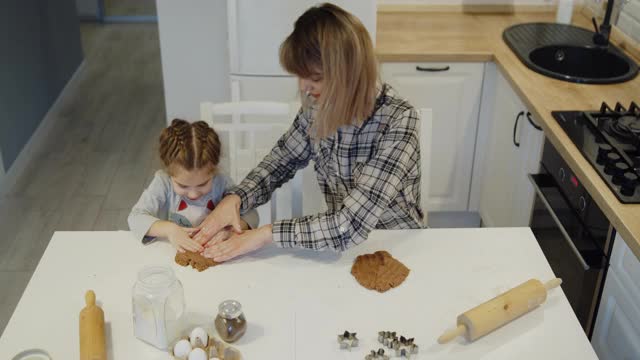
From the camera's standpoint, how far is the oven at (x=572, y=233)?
6.99 ft

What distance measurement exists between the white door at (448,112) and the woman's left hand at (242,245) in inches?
53.0

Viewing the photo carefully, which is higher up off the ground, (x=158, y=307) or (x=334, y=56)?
(x=334, y=56)

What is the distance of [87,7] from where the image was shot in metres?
6.16

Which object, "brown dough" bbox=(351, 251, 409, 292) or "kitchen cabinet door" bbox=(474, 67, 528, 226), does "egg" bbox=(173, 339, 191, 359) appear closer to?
"brown dough" bbox=(351, 251, 409, 292)

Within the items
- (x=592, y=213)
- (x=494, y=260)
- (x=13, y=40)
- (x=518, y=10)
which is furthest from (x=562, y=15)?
(x=13, y=40)

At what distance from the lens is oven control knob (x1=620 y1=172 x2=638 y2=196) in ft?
6.72

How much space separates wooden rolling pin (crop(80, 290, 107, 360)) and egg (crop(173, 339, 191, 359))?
0.14 m

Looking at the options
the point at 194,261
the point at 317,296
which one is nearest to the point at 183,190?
the point at 194,261

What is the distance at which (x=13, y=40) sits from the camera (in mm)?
3973

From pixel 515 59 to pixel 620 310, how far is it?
48.1 inches

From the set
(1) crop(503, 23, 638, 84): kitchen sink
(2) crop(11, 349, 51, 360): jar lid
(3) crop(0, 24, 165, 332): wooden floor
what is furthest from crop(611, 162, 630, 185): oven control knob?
(3) crop(0, 24, 165, 332): wooden floor

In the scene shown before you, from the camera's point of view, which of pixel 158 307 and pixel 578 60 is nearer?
pixel 158 307

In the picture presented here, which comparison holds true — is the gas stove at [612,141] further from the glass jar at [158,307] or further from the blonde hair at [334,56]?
the glass jar at [158,307]

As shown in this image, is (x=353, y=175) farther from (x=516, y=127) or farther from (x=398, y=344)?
(x=516, y=127)
